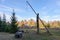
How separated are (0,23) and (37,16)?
49.0ft

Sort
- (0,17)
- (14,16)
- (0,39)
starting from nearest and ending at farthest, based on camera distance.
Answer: (0,39)
(14,16)
(0,17)

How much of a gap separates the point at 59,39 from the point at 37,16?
6.45 meters

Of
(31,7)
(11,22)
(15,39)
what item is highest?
(31,7)

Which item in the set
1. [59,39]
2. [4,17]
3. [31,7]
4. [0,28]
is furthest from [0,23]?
→ [59,39]

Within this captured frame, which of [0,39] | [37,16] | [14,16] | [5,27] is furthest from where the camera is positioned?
[5,27]

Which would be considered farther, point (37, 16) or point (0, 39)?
point (37, 16)

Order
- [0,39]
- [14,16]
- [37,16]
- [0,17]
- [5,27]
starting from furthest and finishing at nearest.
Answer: [0,17]
[5,27]
[14,16]
[37,16]
[0,39]

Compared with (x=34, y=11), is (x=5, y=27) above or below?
below

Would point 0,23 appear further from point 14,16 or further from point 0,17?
point 14,16

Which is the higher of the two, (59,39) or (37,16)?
(37,16)

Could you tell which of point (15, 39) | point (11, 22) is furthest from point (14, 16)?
point (15, 39)

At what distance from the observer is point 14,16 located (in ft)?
97.6

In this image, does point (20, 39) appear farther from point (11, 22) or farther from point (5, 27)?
point (5, 27)

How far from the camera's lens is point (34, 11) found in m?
22.0
